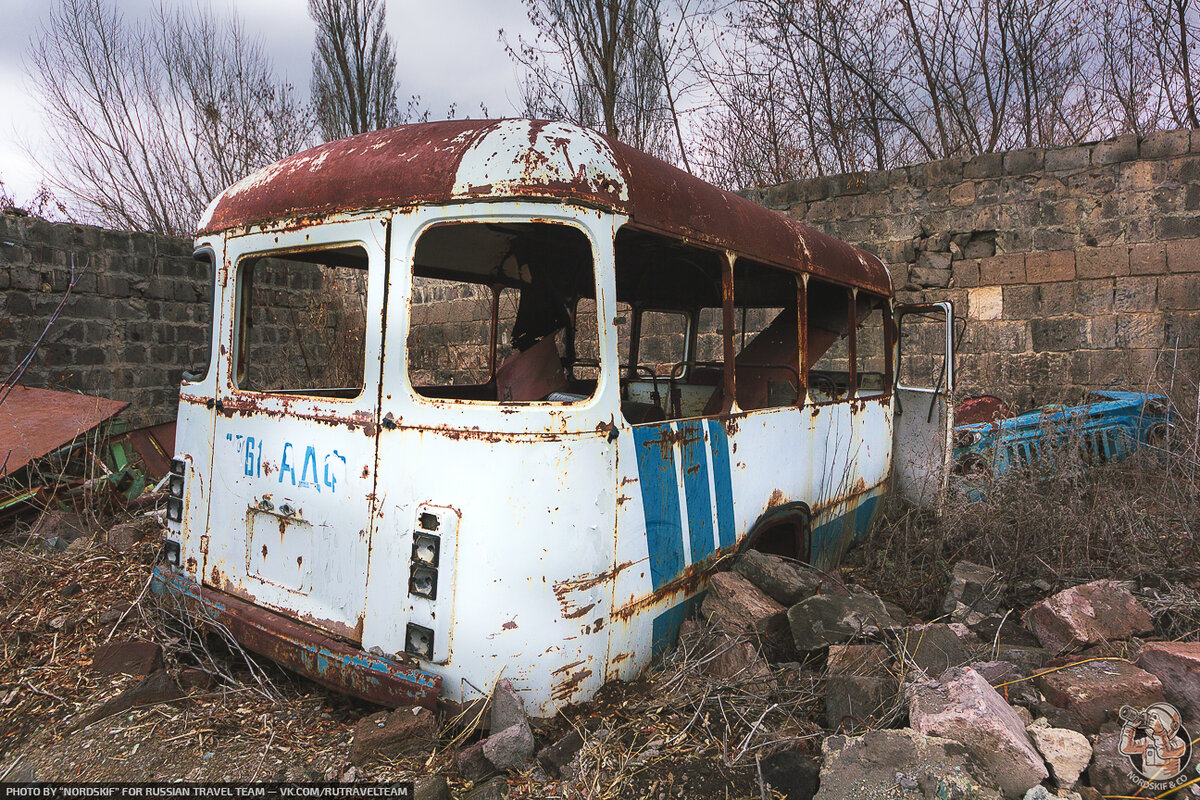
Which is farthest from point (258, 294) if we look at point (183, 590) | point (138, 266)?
point (183, 590)

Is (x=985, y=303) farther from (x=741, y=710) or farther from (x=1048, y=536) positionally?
(x=741, y=710)

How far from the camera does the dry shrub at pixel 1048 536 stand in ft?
11.9

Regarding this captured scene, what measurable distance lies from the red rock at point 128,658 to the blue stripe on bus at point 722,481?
2.38 meters

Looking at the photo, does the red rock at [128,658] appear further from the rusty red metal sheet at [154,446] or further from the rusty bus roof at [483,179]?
the rusty red metal sheet at [154,446]

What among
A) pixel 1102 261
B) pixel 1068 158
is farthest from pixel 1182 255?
pixel 1068 158

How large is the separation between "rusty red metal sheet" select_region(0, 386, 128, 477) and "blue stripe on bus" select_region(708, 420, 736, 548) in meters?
4.34

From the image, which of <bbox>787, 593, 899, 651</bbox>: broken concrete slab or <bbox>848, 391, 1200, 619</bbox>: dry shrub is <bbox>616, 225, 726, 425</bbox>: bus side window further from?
<bbox>848, 391, 1200, 619</bbox>: dry shrub

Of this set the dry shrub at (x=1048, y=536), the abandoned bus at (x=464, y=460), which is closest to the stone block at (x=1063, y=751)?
the abandoned bus at (x=464, y=460)

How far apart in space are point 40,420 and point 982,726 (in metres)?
5.78

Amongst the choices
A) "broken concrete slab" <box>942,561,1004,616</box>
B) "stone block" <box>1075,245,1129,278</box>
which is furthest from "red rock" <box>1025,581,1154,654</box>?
"stone block" <box>1075,245,1129,278</box>

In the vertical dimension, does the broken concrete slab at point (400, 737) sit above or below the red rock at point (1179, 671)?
below

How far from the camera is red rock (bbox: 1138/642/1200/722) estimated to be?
2.39 metres

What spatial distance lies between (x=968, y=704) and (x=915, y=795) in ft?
1.24

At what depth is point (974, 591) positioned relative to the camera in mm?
3402
